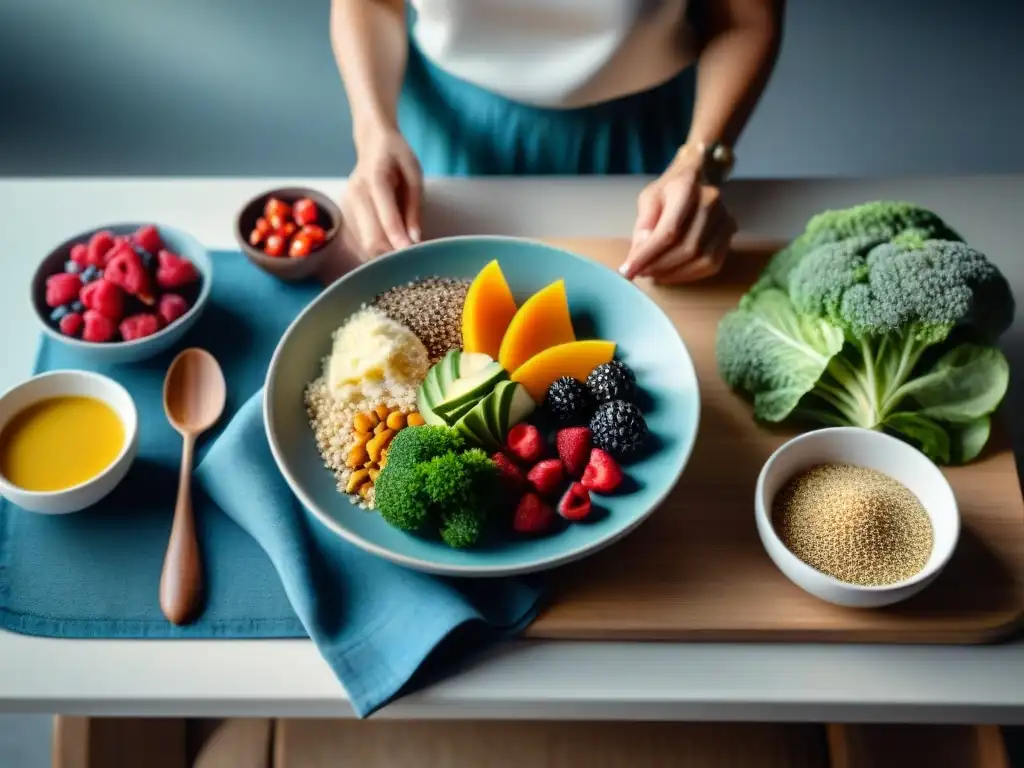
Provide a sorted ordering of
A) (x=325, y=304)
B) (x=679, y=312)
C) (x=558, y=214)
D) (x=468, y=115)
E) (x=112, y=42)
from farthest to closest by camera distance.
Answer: (x=112, y=42) → (x=468, y=115) → (x=558, y=214) → (x=679, y=312) → (x=325, y=304)

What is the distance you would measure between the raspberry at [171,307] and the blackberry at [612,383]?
1.80 ft

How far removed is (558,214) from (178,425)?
63cm

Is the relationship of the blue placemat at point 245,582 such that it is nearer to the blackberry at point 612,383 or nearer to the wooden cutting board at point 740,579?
the wooden cutting board at point 740,579

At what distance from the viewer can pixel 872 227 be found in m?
1.21

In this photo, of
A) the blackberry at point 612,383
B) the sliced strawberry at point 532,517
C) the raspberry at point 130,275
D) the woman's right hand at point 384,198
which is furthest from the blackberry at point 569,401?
the raspberry at point 130,275

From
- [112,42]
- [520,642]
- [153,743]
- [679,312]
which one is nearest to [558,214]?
[679,312]

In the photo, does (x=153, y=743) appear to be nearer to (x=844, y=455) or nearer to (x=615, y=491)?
(x=615, y=491)

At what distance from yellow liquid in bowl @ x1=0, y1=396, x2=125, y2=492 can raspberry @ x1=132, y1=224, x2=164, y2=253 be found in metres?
0.24

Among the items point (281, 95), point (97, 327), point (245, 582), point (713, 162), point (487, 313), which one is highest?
point (713, 162)

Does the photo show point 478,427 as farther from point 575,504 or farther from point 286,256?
point 286,256

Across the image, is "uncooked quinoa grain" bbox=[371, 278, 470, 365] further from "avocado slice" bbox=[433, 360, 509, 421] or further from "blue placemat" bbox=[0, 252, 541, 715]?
"blue placemat" bbox=[0, 252, 541, 715]

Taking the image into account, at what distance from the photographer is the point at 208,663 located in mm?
1012

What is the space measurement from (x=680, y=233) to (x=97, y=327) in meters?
0.78

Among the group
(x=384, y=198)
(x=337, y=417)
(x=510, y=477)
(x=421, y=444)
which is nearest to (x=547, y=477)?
(x=510, y=477)
